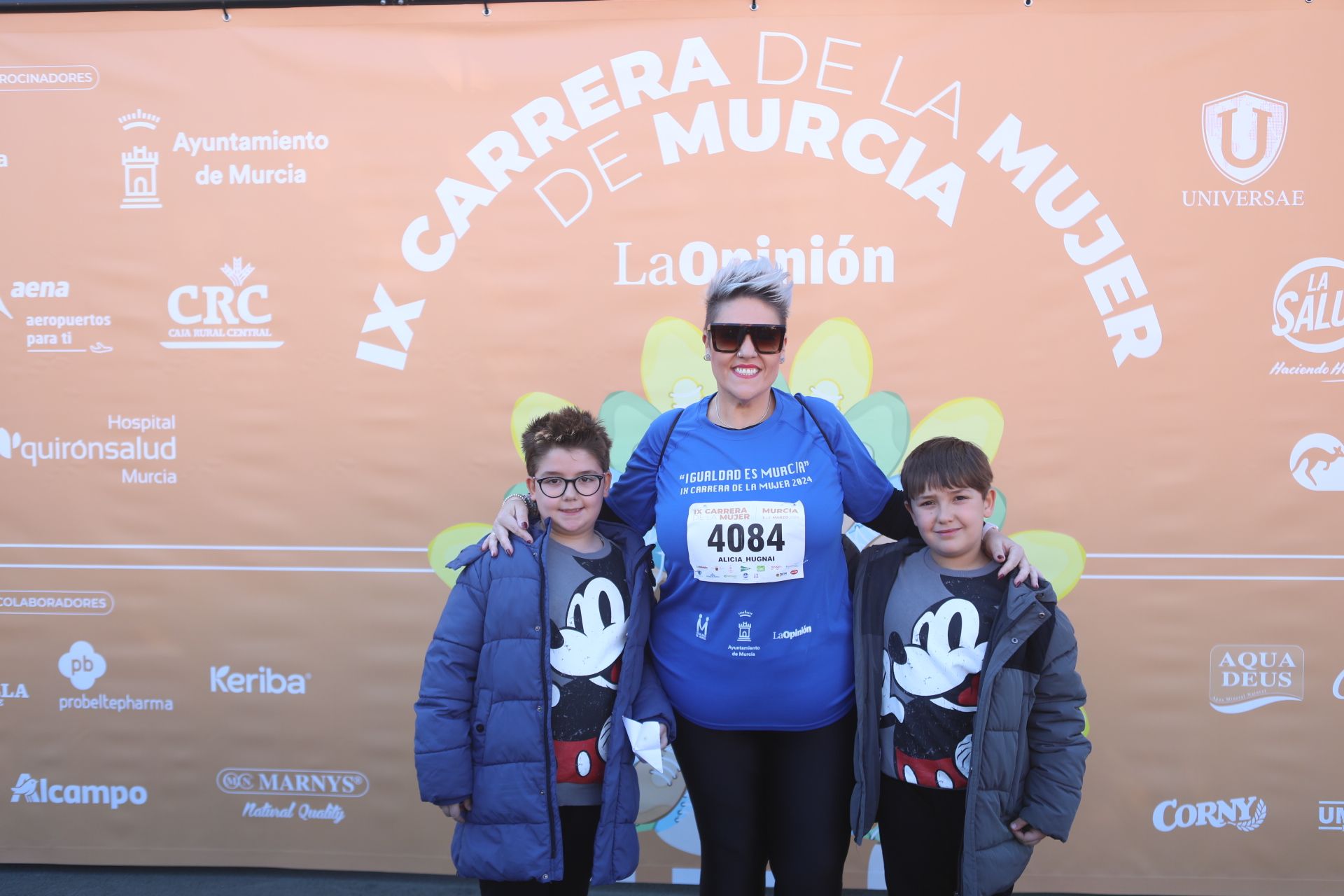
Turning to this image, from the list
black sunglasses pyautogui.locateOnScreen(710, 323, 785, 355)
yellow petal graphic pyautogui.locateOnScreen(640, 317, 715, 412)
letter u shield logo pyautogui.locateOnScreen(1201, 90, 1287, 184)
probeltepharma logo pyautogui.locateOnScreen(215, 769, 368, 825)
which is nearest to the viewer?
black sunglasses pyautogui.locateOnScreen(710, 323, 785, 355)

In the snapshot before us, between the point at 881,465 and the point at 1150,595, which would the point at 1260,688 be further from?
the point at 881,465

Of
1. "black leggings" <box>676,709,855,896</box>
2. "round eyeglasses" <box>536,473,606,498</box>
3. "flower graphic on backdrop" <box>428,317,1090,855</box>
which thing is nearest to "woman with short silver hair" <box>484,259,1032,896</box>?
"black leggings" <box>676,709,855,896</box>

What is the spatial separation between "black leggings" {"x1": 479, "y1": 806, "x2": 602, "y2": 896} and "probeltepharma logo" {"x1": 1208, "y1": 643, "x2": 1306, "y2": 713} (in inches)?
84.7

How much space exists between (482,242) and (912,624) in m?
1.91

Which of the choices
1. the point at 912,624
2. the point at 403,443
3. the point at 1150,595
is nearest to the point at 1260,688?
the point at 1150,595

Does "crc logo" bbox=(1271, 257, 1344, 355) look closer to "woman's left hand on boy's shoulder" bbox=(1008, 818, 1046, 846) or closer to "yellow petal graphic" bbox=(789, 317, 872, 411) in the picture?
"yellow petal graphic" bbox=(789, 317, 872, 411)

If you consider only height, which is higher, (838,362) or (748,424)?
(838,362)

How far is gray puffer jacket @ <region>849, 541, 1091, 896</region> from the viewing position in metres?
1.75

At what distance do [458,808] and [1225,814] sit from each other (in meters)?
2.54

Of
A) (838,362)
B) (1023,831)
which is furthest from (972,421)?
(1023,831)

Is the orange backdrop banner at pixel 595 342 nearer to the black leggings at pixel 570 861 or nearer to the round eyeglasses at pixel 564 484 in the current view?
the black leggings at pixel 570 861

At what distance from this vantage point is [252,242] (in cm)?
288

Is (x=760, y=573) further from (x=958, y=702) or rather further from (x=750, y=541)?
(x=958, y=702)

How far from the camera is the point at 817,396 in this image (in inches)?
108
